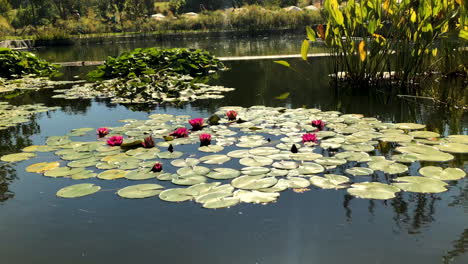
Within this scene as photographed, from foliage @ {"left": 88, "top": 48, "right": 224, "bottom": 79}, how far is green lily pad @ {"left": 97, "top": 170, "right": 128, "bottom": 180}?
17.3 ft

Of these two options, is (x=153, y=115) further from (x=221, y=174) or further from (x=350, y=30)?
(x=350, y=30)

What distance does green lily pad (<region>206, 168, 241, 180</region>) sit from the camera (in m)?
2.38

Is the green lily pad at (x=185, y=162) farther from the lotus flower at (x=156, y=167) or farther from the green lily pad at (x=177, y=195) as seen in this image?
the green lily pad at (x=177, y=195)

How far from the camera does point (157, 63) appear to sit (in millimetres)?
8398

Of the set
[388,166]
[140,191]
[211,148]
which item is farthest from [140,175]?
[388,166]

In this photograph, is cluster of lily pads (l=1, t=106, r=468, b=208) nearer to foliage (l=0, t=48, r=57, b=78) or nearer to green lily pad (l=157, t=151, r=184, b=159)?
green lily pad (l=157, t=151, r=184, b=159)

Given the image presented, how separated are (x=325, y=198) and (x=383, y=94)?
3.57 m

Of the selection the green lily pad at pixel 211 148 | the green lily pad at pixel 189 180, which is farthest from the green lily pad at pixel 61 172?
the green lily pad at pixel 211 148

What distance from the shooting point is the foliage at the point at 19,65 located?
8.75m

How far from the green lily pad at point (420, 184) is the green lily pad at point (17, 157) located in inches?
104

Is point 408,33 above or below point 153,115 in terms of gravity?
above

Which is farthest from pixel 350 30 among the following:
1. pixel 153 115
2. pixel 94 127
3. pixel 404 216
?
pixel 404 216

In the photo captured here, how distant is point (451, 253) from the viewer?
62.6 inches

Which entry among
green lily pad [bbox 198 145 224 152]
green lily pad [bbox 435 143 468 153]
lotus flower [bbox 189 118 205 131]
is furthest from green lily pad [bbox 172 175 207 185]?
green lily pad [bbox 435 143 468 153]
